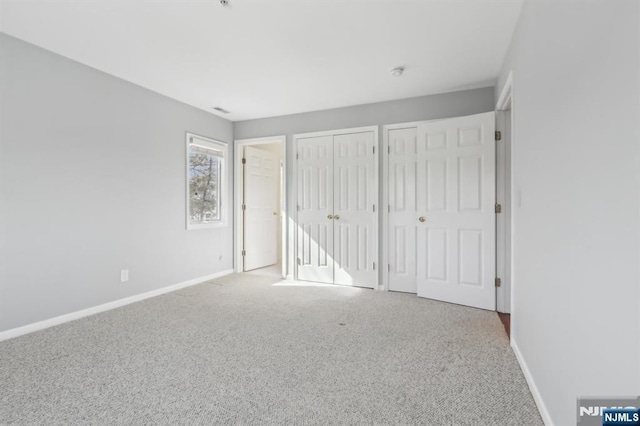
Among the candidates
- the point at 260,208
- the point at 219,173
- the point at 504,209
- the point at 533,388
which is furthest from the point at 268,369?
the point at 260,208

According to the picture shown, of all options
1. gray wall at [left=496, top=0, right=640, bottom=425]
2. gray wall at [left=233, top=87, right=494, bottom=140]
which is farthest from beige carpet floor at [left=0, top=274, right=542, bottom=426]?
gray wall at [left=233, top=87, right=494, bottom=140]

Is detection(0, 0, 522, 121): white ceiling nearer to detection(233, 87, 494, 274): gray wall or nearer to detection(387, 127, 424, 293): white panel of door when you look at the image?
detection(233, 87, 494, 274): gray wall

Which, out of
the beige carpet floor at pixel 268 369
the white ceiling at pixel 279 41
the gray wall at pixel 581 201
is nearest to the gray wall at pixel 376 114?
the white ceiling at pixel 279 41

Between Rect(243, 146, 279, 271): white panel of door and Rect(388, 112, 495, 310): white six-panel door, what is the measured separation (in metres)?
2.39

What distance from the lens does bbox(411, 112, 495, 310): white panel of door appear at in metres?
3.34

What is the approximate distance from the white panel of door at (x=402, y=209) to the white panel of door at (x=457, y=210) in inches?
Result: 5.5

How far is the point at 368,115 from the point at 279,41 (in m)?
1.86

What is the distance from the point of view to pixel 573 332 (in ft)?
4.15

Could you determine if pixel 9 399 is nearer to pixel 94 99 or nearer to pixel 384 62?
pixel 94 99

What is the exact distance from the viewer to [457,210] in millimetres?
3502

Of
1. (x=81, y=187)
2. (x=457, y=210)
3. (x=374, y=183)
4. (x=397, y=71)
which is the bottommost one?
(x=457, y=210)

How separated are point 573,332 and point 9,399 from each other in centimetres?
291

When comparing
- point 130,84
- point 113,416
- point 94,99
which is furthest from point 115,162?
point 113,416

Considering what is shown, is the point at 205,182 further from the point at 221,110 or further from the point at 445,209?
the point at 445,209
